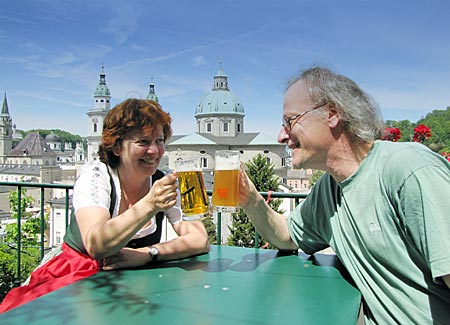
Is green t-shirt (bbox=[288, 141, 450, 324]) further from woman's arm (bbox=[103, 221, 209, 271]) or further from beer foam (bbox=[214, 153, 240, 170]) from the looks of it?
woman's arm (bbox=[103, 221, 209, 271])

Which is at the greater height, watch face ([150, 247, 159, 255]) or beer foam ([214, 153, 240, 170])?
beer foam ([214, 153, 240, 170])

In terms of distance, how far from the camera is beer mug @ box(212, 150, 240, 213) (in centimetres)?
167

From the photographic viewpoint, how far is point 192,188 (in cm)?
160

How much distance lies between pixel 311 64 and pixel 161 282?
1110 mm

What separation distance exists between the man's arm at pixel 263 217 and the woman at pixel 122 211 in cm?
27

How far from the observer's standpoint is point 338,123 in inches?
61.0

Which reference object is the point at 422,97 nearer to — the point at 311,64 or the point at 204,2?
the point at 204,2

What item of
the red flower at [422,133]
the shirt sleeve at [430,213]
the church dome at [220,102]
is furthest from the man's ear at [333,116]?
the church dome at [220,102]

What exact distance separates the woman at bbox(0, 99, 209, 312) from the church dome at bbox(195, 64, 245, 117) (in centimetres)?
6947

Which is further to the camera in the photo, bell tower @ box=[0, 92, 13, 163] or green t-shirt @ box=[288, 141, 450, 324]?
bell tower @ box=[0, 92, 13, 163]

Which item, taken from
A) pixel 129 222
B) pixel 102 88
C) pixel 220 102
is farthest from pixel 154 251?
pixel 102 88

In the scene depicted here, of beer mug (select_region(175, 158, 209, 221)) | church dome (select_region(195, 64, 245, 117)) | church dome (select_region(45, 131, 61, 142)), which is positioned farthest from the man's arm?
church dome (select_region(45, 131, 61, 142))

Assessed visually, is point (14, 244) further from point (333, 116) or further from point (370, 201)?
point (370, 201)

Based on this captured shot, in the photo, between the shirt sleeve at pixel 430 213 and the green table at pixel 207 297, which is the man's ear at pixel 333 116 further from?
the green table at pixel 207 297
